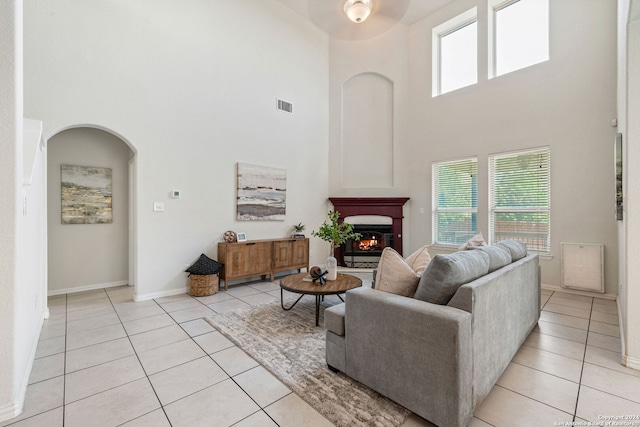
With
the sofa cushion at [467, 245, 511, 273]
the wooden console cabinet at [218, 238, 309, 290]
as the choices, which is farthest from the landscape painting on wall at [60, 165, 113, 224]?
the sofa cushion at [467, 245, 511, 273]

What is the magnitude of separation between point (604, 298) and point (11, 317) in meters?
6.19

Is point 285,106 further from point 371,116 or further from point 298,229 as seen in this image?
point 298,229

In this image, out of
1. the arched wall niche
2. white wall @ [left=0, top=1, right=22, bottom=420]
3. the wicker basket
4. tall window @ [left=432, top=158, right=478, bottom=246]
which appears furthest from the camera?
the arched wall niche

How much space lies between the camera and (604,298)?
3.96 meters

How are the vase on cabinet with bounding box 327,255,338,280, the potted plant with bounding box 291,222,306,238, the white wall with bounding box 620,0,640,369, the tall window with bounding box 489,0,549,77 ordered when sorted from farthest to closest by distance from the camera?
1. the potted plant with bounding box 291,222,306,238
2. the tall window with bounding box 489,0,549,77
3. the vase on cabinet with bounding box 327,255,338,280
4. the white wall with bounding box 620,0,640,369

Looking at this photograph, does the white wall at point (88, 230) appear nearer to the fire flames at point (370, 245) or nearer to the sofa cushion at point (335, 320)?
the sofa cushion at point (335, 320)

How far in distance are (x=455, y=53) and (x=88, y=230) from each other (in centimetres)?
729

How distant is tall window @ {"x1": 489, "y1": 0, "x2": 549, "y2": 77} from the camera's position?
15.4ft

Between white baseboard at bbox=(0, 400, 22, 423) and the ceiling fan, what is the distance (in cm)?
617

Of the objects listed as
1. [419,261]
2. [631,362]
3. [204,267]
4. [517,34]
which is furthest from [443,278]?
[517,34]

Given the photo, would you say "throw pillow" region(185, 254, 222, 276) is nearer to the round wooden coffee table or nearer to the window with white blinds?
the round wooden coffee table

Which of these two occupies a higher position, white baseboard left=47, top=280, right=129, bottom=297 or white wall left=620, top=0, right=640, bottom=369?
white wall left=620, top=0, right=640, bottom=369

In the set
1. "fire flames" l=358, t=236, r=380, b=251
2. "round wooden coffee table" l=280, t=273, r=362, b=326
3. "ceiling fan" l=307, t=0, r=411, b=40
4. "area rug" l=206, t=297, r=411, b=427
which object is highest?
"ceiling fan" l=307, t=0, r=411, b=40

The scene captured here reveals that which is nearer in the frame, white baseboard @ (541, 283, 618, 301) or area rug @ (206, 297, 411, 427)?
area rug @ (206, 297, 411, 427)
